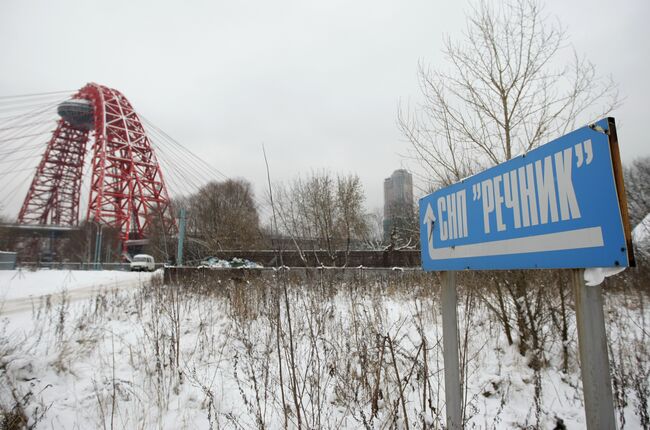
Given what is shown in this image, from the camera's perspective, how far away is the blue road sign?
77 cm

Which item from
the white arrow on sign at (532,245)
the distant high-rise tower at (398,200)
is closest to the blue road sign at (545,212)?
the white arrow on sign at (532,245)

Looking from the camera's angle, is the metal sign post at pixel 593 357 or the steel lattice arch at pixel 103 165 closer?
the metal sign post at pixel 593 357

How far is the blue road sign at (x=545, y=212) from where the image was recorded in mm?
772

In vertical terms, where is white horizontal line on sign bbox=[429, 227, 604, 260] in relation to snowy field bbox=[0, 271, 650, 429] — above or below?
above

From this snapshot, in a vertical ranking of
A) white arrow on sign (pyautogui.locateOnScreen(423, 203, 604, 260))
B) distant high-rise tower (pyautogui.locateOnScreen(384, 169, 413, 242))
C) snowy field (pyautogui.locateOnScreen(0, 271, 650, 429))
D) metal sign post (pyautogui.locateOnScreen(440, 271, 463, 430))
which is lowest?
snowy field (pyautogui.locateOnScreen(0, 271, 650, 429))

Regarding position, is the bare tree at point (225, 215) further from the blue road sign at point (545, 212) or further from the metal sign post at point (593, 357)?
the metal sign post at point (593, 357)

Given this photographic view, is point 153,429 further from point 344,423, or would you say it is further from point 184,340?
point 184,340

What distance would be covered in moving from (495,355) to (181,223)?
1180 centimetres

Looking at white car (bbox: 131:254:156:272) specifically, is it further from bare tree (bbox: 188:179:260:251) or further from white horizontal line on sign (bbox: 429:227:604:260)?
white horizontal line on sign (bbox: 429:227:604:260)

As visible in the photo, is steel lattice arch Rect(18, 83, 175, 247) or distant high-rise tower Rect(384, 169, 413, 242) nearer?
distant high-rise tower Rect(384, 169, 413, 242)

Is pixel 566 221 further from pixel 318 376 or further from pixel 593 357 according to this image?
pixel 318 376

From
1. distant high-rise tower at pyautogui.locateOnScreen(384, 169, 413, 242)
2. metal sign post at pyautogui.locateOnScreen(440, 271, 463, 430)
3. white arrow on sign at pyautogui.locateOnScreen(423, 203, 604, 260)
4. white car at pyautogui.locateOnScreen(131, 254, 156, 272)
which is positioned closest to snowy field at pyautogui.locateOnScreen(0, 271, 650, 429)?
metal sign post at pyautogui.locateOnScreen(440, 271, 463, 430)

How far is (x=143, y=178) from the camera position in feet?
124

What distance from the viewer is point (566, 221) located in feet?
2.84
